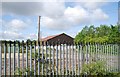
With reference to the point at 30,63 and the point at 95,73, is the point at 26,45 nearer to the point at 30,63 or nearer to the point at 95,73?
the point at 30,63

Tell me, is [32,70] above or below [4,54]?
below

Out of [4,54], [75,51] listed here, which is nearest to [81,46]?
[75,51]

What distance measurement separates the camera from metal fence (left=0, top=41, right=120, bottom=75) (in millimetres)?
6457

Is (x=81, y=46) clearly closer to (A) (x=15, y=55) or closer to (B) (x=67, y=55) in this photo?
(B) (x=67, y=55)

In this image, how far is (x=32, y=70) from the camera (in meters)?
7.00

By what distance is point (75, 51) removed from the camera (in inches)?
342

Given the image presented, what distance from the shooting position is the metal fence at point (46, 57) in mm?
6457

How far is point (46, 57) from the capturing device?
7.40 metres

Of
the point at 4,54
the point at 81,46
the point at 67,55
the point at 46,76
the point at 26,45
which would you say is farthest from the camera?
the point at 81,46

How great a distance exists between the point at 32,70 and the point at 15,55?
77cm

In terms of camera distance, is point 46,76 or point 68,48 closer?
point 46,76

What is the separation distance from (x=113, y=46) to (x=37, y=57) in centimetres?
551

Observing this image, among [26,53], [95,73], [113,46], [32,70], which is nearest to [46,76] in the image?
[32,70]

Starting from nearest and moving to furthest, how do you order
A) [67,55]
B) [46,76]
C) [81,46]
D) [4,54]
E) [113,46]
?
[4,54] → [46,76] → [67,55] → [81,46] → [113,46]
